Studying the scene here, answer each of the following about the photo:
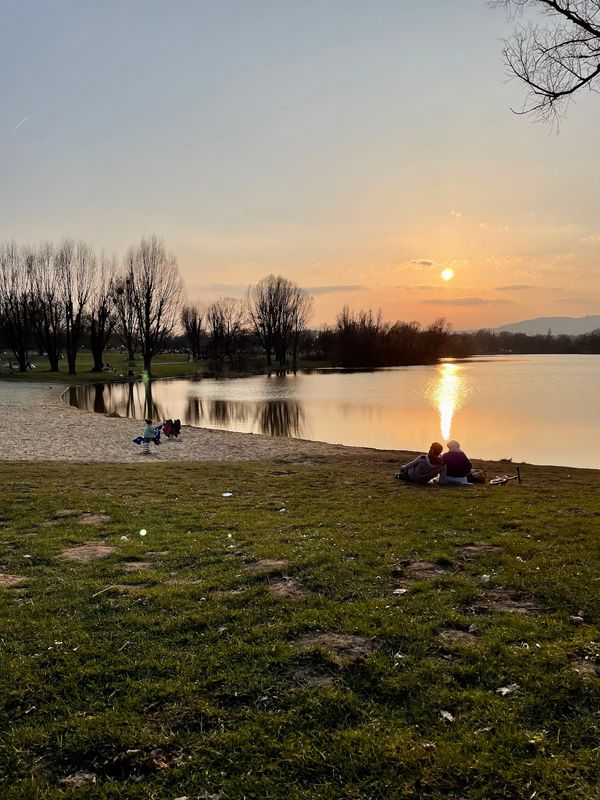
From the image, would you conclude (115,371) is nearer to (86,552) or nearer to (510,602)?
(86,552)

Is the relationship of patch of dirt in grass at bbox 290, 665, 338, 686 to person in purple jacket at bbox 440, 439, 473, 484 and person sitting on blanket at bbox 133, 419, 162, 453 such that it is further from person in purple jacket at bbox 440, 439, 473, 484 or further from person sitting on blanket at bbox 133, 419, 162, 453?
person sitting on blanket at bbox 133, 419, 162, 453

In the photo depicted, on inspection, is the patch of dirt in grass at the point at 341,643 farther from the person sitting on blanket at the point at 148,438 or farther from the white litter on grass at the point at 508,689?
the person sitting on blanket at the point at 148,438

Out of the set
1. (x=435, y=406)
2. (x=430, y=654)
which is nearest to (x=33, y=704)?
(x=430, y=654)

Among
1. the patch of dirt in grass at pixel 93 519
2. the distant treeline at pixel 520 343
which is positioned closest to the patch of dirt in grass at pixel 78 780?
the patch of dirt in grass at pixel 93 519

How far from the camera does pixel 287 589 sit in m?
5.09

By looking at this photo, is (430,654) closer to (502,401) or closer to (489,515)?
(489,515)

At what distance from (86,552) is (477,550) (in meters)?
4.66

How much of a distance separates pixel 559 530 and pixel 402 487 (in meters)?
4.36

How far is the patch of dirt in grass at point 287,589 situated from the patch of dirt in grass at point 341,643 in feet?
2.43

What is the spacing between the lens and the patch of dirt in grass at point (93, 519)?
7883 mm

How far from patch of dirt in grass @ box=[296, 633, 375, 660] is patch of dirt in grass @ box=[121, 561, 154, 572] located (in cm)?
239

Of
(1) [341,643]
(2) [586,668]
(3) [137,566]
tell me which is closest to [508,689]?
(2) [586,668]

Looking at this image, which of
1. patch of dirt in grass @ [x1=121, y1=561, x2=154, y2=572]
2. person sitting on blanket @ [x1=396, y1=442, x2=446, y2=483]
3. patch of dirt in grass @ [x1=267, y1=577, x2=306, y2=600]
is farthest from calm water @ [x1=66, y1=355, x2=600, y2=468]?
patch of dirt in grass @ [x1=121, y1=561, x2=154, y2=572]

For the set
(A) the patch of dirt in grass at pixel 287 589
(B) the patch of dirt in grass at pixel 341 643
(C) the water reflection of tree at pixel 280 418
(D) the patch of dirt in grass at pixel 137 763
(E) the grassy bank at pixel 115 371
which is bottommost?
(C) the water reflection of tree at pixel 280 418
